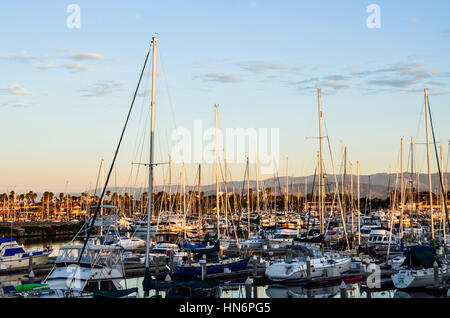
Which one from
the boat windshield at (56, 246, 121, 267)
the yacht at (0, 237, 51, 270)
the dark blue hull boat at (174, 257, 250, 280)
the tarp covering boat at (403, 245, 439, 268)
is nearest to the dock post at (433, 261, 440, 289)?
the tarp covering boat at (403, 245, 439, 268)

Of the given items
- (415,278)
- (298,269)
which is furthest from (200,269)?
(415,278)

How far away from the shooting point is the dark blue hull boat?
105ft

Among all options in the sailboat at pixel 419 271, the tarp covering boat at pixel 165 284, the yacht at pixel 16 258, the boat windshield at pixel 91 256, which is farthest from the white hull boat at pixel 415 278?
the yacht at pixel 16 258

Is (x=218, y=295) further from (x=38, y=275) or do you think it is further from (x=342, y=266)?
(x=38, y=275)

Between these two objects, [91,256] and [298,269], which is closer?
[91,256]

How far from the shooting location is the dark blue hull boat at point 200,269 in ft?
105

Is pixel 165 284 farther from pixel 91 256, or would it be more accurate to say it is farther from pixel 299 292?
A: pixel 299 292

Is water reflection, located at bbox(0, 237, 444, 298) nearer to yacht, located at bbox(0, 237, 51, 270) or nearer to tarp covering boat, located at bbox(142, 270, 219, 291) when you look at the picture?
tarp covering boat, located at bbox(142, 270, 219, 291)

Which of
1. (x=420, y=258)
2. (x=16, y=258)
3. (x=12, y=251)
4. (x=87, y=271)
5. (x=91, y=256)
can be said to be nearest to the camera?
(x=87, y=271)

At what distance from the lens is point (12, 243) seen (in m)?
41.8

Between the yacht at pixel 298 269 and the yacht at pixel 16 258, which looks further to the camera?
the yacht at pixel 16 258

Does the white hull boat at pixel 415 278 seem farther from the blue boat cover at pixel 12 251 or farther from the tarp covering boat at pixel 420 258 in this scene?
the blue boat cover at pixel 12 251

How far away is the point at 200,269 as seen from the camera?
107ft

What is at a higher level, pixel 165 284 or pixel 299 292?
pixel 165 284
